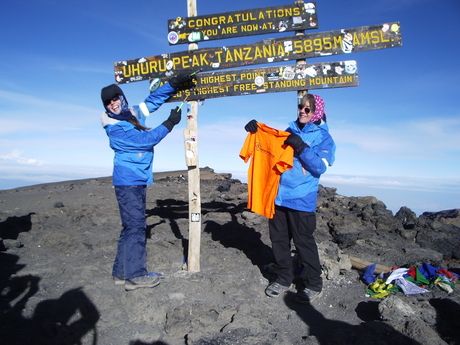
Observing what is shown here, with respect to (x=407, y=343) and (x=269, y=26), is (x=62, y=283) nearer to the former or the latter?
(x=407, y=343)

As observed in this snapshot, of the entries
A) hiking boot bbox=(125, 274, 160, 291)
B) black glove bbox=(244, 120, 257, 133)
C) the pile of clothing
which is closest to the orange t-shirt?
black glove bbox=(244, 120, 257, 133)

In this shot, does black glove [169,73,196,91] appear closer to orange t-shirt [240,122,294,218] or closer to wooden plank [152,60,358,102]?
wooden plank [152,60,358,102]

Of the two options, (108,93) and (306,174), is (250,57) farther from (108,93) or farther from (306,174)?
(108,93)

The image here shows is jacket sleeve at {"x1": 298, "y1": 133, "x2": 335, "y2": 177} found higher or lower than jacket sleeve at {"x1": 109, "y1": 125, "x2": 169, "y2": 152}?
lower

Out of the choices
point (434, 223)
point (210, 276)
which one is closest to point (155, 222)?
point (210, 276)

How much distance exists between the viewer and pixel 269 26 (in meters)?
6.10

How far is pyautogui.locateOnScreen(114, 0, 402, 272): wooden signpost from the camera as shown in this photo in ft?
19.4

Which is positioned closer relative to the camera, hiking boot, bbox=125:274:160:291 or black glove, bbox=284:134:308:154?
black glove, bbox=284:134:308:154

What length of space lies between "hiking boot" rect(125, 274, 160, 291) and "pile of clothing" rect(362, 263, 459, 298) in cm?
296

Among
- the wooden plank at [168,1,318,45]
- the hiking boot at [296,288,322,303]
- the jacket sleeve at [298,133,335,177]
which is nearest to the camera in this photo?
the jacket sleeve at [298,133,335,177]

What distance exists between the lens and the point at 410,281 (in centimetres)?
554

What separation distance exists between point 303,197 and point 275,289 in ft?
4.43

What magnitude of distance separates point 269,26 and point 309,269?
3.66 m

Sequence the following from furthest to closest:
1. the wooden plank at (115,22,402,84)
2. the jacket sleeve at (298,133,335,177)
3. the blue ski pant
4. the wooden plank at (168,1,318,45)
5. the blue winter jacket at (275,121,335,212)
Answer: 1. the wooden plank at (168,1,318,45)
2. the wooden plank at (115,22,402,84)
3. the blue ski pant
4. the blue winter jacket at (275,121,335,212)
5. the jacket sleeve at (298,133,335,177)
